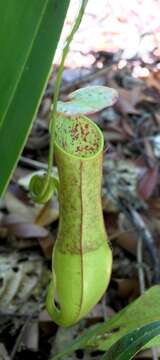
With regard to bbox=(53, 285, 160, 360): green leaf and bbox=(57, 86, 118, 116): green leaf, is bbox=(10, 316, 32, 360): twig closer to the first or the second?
bbox=(53, 285, 160, 360): green leaf

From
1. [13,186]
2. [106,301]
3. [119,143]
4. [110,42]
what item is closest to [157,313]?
[106,301]

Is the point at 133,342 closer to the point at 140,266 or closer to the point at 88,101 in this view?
the point at 88,101

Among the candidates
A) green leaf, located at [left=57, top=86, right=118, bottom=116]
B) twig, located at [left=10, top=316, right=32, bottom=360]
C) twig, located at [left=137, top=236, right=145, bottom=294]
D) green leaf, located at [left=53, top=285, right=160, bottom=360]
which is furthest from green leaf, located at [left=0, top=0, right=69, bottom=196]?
twig, located at [left=137, top=236, right=145, bottom=294]

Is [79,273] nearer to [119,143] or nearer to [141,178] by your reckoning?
[141,178]

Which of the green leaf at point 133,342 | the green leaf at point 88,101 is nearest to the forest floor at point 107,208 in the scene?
the green leaf at point 88,101

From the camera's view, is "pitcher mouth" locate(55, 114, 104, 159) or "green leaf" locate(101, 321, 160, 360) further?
"pitcher mouth" locate(55, 114, 104, 159)
